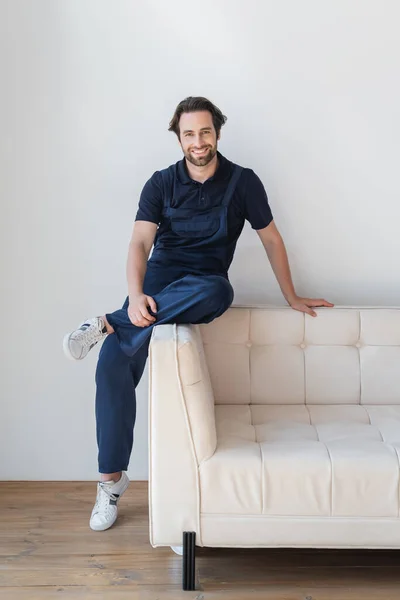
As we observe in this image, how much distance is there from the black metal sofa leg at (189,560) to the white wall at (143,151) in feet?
2.97

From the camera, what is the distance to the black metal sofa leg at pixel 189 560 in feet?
6.86

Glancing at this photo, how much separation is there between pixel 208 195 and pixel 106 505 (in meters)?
1.17

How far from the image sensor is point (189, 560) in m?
2.10

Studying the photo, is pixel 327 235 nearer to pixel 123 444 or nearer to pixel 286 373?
pixel 286 373

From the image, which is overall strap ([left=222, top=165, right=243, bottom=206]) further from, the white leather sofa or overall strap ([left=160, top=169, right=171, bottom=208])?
the white leather sofa

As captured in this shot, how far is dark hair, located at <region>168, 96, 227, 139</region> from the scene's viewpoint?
8.22 ft

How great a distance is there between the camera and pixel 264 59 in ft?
9.12

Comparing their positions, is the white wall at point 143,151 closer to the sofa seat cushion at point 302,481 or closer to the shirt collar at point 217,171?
the shirt collar at point 217,171

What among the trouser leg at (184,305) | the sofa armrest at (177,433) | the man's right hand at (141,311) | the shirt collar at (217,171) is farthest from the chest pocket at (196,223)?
the sofa armrest at (177,433)

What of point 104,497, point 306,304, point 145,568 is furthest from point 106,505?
point 306,304

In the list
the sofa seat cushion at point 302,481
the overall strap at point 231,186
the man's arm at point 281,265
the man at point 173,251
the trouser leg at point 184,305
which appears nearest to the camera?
the sofa seat cushion at point 302,481

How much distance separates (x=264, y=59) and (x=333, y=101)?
1.04ft

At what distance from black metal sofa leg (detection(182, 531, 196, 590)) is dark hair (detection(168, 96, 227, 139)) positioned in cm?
140

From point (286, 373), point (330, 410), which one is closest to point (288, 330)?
point (286, 373)
